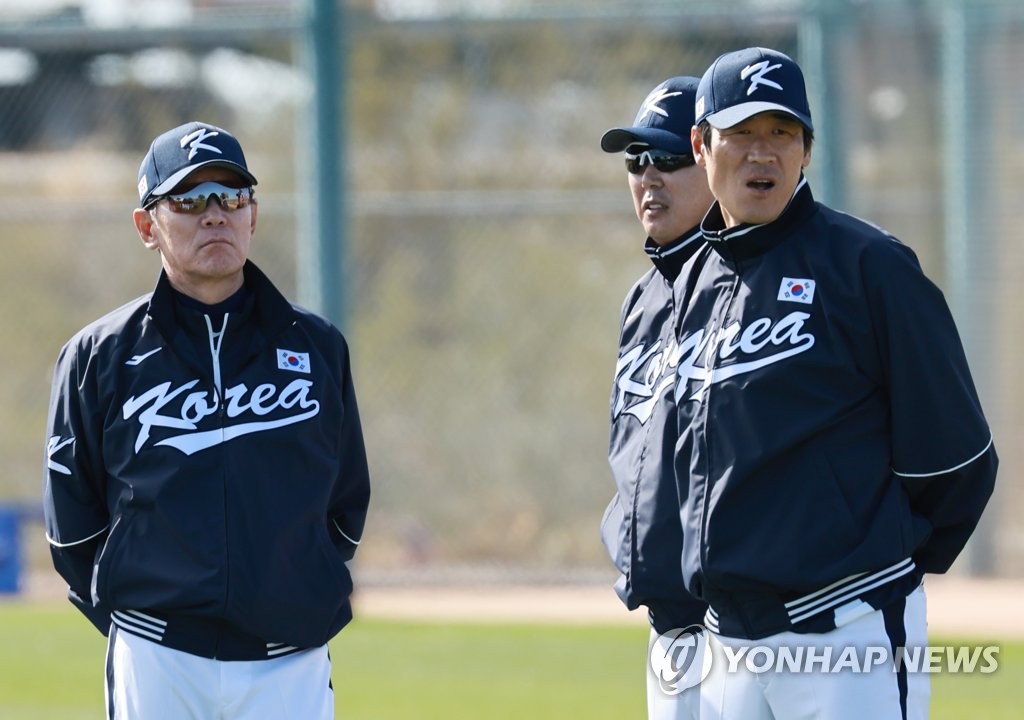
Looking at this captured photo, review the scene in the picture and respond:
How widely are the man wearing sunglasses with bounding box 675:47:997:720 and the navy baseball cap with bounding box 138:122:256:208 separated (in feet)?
4.01

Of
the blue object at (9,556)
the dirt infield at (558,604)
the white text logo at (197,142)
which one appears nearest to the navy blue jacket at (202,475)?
the white text logo at (197,142)

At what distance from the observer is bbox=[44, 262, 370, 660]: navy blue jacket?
3600mm

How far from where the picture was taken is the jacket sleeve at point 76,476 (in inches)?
147

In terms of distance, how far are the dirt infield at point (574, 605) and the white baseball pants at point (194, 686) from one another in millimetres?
5878

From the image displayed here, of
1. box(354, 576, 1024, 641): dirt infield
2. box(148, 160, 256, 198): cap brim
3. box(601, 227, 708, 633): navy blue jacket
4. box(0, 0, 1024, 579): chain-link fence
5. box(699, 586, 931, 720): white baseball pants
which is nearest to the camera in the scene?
box(699, 586, 931, 720): white baseball pants

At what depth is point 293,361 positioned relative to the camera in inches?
150

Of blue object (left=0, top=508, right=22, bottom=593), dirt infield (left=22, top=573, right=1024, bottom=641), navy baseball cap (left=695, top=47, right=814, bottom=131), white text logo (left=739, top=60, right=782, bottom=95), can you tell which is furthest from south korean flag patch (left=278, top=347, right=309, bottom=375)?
blue object (left=0, top=508, right=22, bottom=593)

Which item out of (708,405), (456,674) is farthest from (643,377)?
(456,674)

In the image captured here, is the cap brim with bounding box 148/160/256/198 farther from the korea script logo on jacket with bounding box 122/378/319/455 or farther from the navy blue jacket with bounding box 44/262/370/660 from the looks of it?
the korea script logo on jacket with bounding box 122/378/319/455

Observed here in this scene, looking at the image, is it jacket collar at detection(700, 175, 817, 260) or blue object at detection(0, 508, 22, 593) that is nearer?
jacket collar at detection(700, 175, 817, 260)

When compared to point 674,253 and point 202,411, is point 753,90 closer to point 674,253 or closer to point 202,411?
point 674,253

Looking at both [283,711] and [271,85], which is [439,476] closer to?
[271,85]

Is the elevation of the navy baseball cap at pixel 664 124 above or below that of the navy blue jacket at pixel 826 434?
above

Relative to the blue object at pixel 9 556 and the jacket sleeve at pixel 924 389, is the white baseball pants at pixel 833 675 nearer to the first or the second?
the jacket sleeve at pixel 924 389
